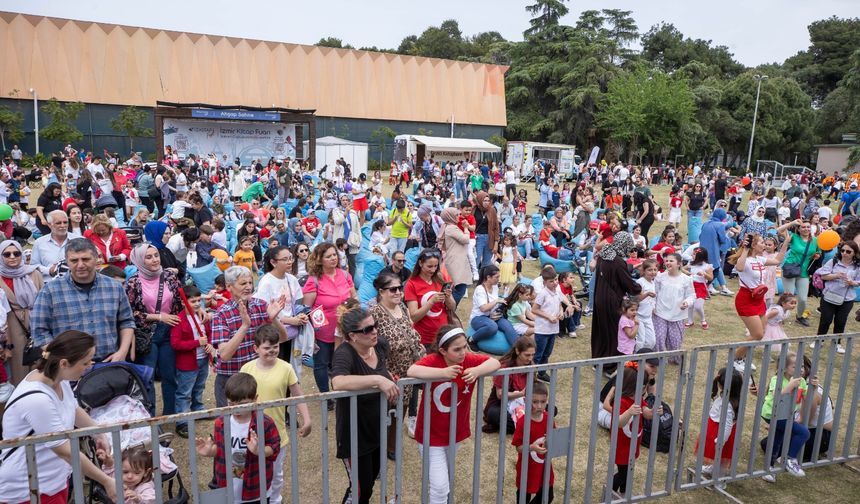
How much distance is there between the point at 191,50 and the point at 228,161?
35.3 feet

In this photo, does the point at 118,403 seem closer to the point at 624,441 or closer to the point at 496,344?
the point at 624,441

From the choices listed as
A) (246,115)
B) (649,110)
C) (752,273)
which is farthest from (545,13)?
(752,273)

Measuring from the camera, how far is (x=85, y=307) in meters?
4.12

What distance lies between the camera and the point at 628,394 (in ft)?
13.7

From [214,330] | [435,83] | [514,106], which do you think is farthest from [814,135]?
[214,330]

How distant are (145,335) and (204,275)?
3506 mm

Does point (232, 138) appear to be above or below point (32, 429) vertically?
above

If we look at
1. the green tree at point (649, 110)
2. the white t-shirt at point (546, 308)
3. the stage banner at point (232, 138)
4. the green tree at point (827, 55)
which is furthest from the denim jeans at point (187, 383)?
the green tree at point (827, 55)

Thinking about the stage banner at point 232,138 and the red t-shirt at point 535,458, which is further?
the stage banner at point 232,138

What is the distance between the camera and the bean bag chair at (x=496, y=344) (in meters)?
7.19

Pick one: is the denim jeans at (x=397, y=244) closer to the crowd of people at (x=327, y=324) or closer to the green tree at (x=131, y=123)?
the crowd of people at (x=327, y=324)

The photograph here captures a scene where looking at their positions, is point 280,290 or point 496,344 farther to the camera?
point 496,344

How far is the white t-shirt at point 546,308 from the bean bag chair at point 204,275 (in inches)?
179

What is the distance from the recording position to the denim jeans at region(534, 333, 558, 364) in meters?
6.58
